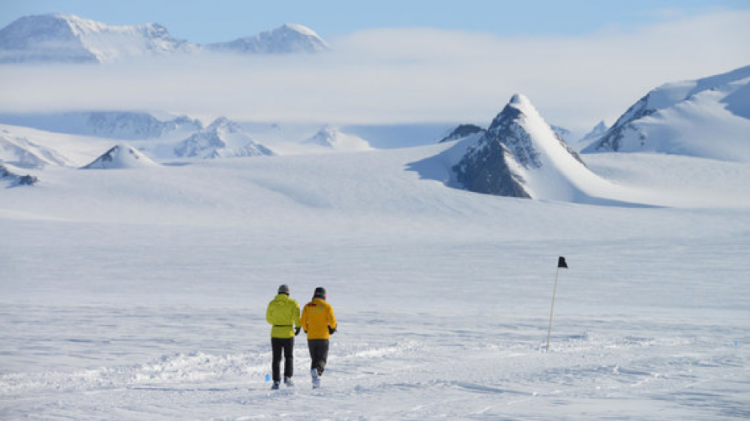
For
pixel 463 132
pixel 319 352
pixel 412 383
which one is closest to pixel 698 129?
pixel 463 132

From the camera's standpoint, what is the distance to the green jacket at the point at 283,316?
11328 millimetres

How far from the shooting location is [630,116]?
641 feet

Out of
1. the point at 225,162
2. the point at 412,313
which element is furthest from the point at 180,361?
the point at 225,162

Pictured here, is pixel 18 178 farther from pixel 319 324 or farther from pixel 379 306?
pixel 319 324

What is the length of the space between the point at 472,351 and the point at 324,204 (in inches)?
1906

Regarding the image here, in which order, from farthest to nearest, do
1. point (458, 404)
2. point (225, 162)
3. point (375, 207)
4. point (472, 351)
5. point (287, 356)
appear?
point (225, 162), point (375, 207), point (472, 351), point (287, 356), point (458, 404)

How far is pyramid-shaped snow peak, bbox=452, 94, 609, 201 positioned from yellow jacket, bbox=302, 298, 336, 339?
67.9 metres

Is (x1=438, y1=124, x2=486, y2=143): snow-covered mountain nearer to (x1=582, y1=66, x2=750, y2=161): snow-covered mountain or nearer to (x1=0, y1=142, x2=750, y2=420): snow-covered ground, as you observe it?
(x1=582, y1=66, x2=750, y2=161): snow-covered mountain

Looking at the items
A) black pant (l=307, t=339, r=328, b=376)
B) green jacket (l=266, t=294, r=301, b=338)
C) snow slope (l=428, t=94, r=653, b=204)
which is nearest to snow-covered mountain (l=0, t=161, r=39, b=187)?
snow slope (l=428, t=94, r=653, b=204)

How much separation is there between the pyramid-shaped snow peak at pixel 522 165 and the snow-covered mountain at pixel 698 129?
33.7 meters

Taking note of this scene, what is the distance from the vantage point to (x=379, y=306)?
72.8 feet

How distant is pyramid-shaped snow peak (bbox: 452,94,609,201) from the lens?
8025 centimetres

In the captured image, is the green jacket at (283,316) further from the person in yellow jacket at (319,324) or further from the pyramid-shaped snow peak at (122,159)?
the pyramid-shaped snow peak at (122,159)

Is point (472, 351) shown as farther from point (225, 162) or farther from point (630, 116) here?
point (630, 116)
